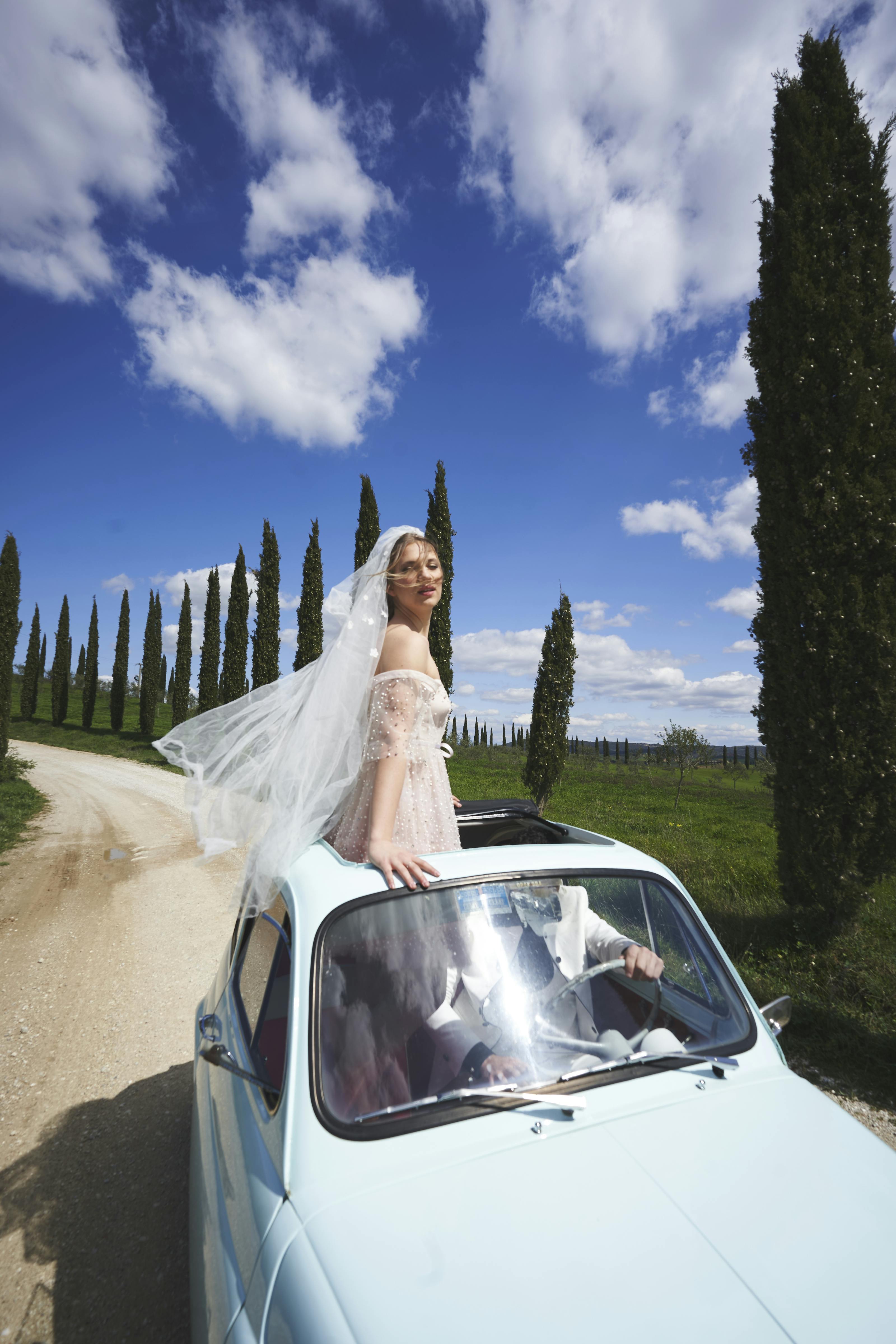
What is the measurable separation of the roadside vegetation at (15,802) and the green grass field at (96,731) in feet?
15.5

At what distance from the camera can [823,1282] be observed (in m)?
1.15

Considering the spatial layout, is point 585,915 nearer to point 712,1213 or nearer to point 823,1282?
point 712,1213

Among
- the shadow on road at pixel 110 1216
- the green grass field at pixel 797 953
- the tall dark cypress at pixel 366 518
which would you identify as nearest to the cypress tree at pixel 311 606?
the tall dark cypress at pixel 366 518

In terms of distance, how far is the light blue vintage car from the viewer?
1118mm

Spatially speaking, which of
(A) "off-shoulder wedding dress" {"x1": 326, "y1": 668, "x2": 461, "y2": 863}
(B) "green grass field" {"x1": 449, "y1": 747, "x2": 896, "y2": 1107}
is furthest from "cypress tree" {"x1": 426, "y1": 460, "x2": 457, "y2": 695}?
(A) "off-shoulder wedding dress" {"x1": 326, "y1": 668, "x2": 461, "y2": 863}

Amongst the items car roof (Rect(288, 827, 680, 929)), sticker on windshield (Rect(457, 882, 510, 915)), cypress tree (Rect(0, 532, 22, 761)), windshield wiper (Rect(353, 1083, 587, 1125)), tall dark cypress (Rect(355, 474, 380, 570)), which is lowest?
windshield wiper (Rect(353, 1083, 587, 1125))

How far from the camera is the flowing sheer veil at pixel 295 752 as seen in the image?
2391 millimetres

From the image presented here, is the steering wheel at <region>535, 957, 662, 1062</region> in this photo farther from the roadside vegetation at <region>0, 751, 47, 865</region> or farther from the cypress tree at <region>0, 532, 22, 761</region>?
the cypress tree at <region>0, 532, 22, 761</region>

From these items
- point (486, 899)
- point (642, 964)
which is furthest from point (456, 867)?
point (642, 964)

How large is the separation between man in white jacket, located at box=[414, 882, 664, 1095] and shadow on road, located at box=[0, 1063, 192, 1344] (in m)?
1.66

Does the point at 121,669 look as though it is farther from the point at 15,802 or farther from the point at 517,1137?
the point at 517,1137

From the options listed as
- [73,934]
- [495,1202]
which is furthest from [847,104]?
[73,934]

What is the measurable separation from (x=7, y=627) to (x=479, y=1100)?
23.0 metres

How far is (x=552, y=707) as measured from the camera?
17.4 metres
